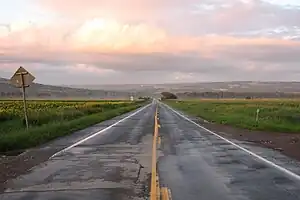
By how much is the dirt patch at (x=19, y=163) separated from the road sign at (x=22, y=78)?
643 cm

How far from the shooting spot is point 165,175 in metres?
11.2

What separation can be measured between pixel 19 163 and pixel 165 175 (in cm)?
488

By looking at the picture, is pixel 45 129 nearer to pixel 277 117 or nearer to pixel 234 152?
pixel 234 152

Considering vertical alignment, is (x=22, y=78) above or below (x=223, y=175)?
above

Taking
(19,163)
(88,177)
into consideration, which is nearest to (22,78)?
(19,163)

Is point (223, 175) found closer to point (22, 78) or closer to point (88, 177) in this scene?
point (88, 177)

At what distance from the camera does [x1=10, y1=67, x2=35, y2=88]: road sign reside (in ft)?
73.6

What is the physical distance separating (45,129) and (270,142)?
1120cm

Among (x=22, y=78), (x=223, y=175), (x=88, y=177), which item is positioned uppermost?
(x=22, y=78)

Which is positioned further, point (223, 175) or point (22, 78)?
point (22, 78)

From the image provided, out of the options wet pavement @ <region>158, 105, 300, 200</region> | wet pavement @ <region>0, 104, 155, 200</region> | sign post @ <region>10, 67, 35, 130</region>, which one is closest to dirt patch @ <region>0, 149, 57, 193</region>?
wet pavement @ <region>0, 104, 155, 200</region>

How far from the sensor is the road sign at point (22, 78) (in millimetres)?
22422

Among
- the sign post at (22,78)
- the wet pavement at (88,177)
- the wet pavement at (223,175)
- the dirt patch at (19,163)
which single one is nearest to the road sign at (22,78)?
the sign post at (22,78)

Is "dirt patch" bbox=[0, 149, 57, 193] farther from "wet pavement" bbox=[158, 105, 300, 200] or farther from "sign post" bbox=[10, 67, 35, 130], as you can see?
"sign post" bbox=[10, 67, 35, 130]
